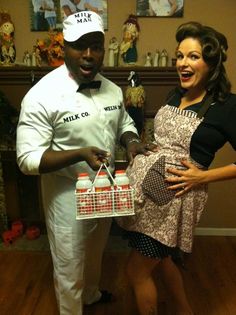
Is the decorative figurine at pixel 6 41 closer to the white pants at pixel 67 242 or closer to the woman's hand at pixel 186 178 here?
the white pants at pixel 67 242

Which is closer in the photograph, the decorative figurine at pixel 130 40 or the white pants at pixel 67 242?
the white pants at pixel 67 242

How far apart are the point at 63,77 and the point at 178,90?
1.62 feet

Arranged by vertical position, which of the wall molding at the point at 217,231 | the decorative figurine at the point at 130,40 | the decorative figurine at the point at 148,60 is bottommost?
the wall molding at the point at 217,231

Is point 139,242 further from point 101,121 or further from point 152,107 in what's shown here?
point 152,107

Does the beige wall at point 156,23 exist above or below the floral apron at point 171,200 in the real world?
above

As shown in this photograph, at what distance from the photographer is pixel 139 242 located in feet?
4.74

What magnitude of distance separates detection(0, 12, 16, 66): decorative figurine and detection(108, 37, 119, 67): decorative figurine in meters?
0.69

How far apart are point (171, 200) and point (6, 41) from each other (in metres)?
1.73

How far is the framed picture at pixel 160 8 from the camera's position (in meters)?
2.32

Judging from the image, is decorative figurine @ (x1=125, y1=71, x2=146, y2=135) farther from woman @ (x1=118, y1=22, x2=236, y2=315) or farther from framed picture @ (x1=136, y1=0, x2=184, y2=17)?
woman @ (x1=118, y1=22, x2=236, y2=315)

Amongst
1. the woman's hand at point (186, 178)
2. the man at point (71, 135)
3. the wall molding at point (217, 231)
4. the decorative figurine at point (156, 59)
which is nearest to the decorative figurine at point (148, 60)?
the decorative figurine at point (156, 59)

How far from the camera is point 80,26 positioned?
51.3 inches

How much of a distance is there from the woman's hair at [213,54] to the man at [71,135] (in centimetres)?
36

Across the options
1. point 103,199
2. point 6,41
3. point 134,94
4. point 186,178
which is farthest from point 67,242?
point 6,41
